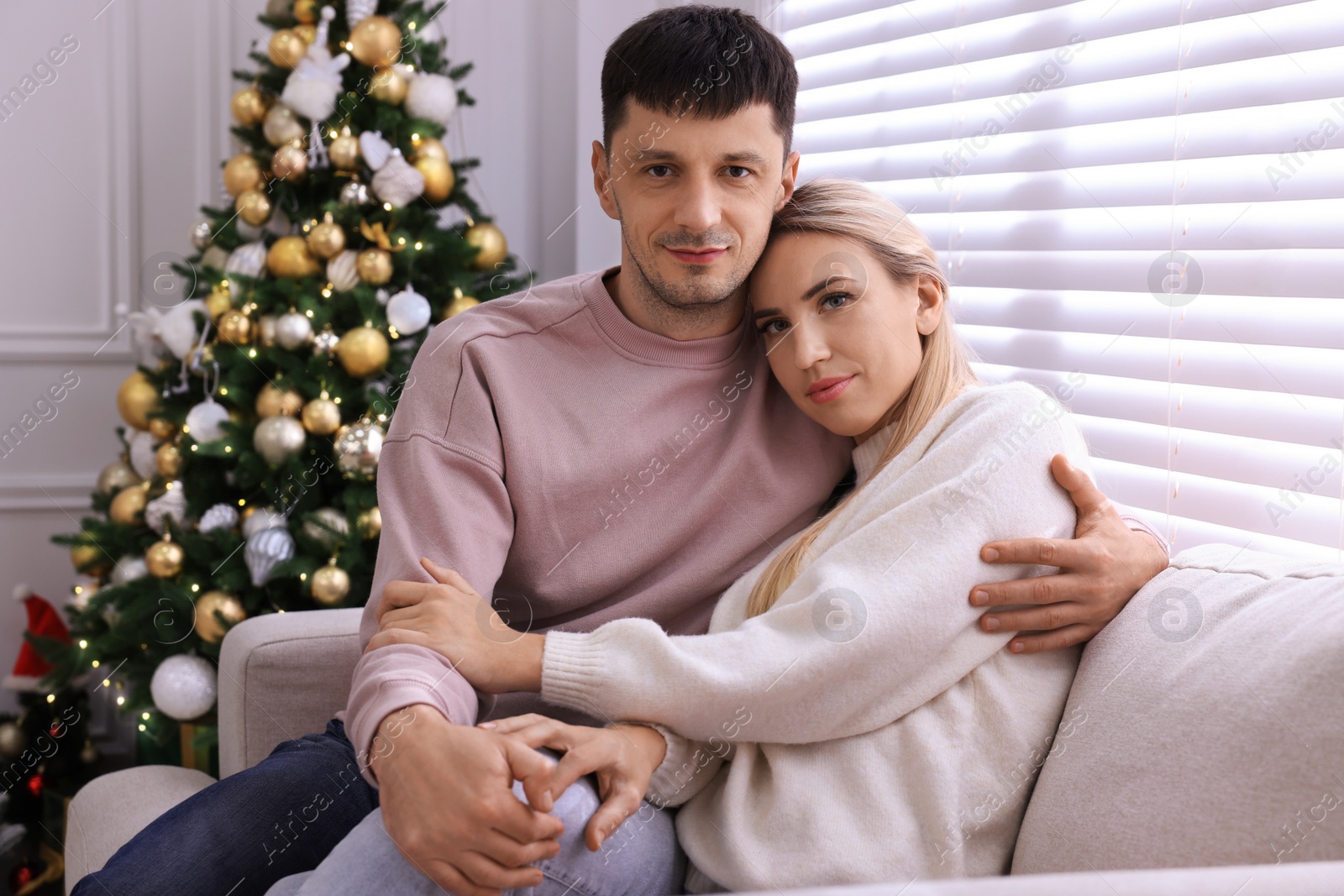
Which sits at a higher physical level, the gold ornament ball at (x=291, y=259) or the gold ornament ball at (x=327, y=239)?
the gold ornament ball at (x=327, y=239)

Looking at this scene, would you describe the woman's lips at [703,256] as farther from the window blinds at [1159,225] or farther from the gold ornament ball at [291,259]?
the gold ornament ball at [291,259]

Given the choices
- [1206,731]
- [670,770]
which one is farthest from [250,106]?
[1206,731]

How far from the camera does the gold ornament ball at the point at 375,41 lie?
7.11 ft

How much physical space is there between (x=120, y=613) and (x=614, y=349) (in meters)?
1.48

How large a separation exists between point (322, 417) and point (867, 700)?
1.44 metres

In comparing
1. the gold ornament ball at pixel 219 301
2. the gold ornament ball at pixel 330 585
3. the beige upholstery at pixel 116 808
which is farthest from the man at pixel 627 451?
the gold ornament ball at pixel 219 301

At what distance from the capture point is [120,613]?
7.29ft

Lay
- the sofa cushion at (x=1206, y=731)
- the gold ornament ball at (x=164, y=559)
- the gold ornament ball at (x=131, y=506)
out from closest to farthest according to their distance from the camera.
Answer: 1. the sofa cushion at (x=1206, y=731)
2. the gold ornament ball at (x=164, y=559)
3. the gold ornament ball at (x=131, y=506)

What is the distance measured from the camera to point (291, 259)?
7.18 feet

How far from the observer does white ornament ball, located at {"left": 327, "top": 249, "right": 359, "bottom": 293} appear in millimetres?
2191

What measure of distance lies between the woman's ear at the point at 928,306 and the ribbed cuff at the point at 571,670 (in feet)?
1.98

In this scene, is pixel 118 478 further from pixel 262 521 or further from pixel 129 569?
pixel 262 521

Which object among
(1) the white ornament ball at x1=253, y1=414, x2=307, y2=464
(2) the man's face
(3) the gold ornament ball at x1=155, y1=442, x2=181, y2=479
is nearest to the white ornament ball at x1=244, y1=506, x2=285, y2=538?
(1) the white ornament ball at x1=253, y1=414, x2=307, y2=464

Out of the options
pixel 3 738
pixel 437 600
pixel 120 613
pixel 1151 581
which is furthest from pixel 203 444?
pixel 1151 581
